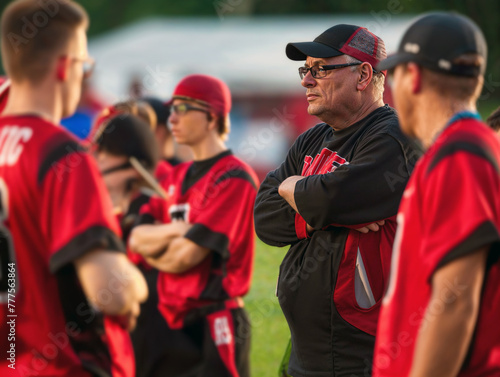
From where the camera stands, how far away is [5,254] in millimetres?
2611

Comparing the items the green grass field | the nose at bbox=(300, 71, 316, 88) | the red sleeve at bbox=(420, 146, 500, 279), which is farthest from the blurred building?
the red sleeve at bbox=(420, 146, 500, 279)

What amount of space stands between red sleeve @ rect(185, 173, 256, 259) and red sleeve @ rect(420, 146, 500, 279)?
9.13 feet

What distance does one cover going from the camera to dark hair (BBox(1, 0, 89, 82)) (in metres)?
2.69

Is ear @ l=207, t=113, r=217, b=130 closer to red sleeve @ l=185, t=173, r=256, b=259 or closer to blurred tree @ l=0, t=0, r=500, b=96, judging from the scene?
red sleeve @ l=185, t=173, r=256, b=259

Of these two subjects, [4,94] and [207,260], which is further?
[207,260]

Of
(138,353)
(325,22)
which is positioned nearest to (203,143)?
(138,353)

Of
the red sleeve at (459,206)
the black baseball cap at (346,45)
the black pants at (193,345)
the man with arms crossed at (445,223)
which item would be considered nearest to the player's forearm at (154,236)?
the black pants at (193,345)

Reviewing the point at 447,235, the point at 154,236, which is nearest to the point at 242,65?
the point at 154,236

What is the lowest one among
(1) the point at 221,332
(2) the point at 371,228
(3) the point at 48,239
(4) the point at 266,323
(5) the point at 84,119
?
(4) the point at 266,323

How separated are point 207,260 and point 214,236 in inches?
8.6

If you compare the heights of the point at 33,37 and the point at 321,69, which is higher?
the point at 33,37

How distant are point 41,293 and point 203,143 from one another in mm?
3072

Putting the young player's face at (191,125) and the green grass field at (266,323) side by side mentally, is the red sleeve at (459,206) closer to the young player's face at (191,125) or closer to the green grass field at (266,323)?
the young player's face at (191,125)

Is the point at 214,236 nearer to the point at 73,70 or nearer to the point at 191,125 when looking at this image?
the point at 191,125
